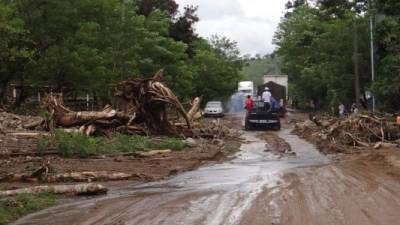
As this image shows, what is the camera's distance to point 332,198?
1130 centimetres

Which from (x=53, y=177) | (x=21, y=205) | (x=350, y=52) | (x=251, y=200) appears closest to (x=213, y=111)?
(x=350, y=52)

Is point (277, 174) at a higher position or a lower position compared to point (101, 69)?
lower

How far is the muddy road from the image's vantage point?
30.9 feet

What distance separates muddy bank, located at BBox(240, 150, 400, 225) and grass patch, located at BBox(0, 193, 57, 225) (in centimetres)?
376

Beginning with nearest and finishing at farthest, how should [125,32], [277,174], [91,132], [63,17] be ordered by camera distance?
[277,174] < [91,132] < [63,17] < [125,32]

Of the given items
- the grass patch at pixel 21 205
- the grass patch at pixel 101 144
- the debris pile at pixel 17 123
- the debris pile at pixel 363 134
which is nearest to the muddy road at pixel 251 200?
the grass patch at pixel 21 205

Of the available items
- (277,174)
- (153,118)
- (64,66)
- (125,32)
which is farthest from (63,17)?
(277,174)

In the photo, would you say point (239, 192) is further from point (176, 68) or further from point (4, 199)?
point (176, 68)

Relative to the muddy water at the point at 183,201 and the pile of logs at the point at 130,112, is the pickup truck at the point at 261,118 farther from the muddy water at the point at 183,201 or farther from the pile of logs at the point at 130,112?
the muddy water at the point at 183,201

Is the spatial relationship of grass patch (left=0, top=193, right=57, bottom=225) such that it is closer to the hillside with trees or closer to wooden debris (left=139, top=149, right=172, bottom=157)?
wooden debris (left=139, top=149, right=172, bottom=157)

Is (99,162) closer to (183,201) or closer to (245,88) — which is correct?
(183,201)

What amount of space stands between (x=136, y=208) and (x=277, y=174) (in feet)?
19.0

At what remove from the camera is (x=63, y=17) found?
112ft

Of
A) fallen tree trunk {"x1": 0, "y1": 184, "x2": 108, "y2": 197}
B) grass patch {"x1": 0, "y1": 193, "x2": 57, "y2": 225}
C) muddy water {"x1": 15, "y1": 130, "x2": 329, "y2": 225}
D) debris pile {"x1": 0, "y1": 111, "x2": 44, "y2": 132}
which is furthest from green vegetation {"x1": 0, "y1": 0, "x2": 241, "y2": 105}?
grass patch {"x1": 0, "y1": 193, "x2": 57, "y2": 225}
